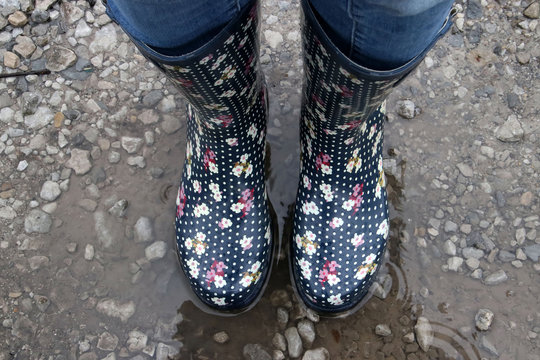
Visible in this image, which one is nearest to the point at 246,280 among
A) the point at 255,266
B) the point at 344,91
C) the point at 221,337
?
the point at 255,266

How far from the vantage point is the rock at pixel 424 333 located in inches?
44.6

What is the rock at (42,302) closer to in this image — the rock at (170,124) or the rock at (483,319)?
the rock at (170,124)

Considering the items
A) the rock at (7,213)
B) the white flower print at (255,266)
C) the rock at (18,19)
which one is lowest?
the rock at (7,213)

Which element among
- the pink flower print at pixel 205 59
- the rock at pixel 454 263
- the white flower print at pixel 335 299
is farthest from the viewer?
the rock at pixel 454 263

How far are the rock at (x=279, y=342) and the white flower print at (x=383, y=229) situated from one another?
296 mm

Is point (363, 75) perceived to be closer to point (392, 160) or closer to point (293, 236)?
point (293, 236)

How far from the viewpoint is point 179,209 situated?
117 centimetres

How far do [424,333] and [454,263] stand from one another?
0.57 ft

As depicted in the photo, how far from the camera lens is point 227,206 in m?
1.09

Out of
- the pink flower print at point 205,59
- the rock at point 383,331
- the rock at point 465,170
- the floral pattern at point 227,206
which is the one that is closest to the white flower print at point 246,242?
the floral pattern at point 227,206

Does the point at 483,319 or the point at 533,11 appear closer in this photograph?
the point at 483,319

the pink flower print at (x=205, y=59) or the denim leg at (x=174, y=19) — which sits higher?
the denim leg at (x=174, y=19)

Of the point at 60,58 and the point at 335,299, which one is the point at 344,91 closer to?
the point at 335,299

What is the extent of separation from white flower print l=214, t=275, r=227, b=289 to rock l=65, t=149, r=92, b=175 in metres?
0.45
